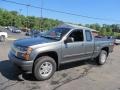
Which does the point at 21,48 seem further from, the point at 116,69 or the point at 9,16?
the point at 9,16

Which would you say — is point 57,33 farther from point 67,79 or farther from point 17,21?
point 17,21

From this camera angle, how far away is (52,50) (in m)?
7.18

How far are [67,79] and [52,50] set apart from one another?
110 centimetres

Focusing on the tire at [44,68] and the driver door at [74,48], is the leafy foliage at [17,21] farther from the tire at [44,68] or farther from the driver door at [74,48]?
the tire at [44,68]

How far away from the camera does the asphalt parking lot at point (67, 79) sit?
6.45 metres

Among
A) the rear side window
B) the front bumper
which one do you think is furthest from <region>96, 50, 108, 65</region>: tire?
the front bumper

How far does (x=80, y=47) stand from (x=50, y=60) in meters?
1.64

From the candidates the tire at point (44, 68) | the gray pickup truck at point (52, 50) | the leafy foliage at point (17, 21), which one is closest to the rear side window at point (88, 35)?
the gray pickup truck at point (52, 50)

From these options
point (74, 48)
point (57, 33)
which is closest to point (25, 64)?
point (57, 33)

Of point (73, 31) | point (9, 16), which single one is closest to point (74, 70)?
point (73, 31)

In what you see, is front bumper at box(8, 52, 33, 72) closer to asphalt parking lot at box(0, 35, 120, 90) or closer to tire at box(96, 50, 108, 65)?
asphalt parking lot at box(0, 35, 120, 90)

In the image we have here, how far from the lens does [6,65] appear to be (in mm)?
8602

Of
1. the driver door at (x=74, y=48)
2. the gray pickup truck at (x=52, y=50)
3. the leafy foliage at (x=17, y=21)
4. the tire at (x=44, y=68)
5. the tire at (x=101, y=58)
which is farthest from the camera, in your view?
the leafy foliage at (x=17, y=21)

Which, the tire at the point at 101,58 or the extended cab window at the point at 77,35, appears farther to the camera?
the tire at the point at 101,58
